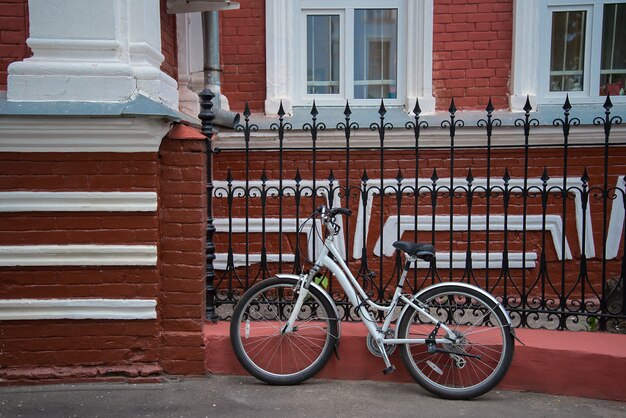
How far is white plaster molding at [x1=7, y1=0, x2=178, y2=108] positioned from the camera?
12.2 ft

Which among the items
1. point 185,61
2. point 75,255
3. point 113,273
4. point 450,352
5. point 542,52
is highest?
point 542,52

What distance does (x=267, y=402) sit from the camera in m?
3.57

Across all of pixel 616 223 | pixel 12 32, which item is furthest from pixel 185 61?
pixel 616 223

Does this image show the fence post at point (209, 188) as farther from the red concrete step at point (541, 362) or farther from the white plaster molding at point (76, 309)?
the white plaster molding at point (76, 309)

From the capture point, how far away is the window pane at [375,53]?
613 centimetres

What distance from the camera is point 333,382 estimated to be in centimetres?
388

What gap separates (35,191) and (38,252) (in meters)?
0.40

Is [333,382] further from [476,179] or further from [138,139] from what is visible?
[476,179]

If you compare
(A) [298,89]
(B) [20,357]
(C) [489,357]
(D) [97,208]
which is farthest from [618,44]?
(B) [20,357]

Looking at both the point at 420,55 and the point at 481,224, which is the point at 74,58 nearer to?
the point at 420,55

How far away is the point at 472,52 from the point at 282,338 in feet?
12.2

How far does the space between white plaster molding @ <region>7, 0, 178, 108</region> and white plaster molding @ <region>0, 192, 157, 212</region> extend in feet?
2.04

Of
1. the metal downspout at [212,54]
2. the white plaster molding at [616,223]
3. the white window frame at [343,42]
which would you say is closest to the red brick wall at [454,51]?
the white window frame at [343,42]

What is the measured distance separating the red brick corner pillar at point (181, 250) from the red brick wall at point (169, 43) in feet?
6.26
